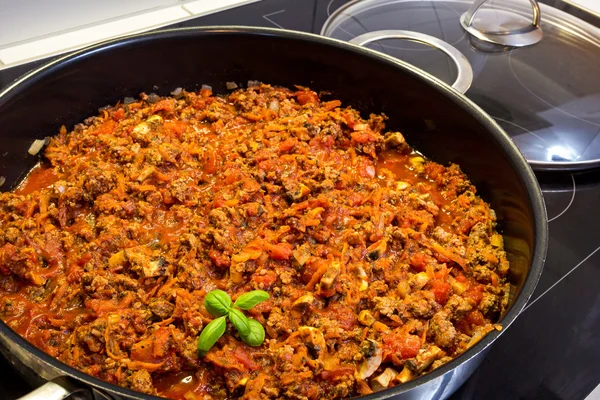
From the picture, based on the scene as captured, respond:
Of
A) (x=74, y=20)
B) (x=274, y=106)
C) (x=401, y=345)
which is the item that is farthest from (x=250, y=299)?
(x=74, y=20)

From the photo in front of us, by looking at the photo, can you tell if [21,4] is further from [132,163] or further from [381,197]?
[381,197]

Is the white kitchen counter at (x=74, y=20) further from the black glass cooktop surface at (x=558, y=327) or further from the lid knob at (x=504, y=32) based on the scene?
the black glass cooktop surface at (x=558, y=327)

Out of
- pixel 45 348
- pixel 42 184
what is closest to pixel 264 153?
pixel 42 184

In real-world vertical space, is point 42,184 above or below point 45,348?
above

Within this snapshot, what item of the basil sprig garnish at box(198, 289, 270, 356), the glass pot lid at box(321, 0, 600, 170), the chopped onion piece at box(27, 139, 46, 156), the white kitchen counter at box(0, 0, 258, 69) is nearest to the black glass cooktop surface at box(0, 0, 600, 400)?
the glass pot lid at box(321, 0, 600, 170)

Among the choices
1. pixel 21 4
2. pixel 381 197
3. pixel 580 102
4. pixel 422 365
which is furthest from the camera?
pixel 21 4

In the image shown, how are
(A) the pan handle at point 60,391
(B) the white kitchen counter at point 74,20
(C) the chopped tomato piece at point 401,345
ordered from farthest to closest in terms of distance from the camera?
(B) the white kitchen counter at point 74,20
(C) the chopped tomato piece at point 401,345
(A) the pan handle at point 60,391

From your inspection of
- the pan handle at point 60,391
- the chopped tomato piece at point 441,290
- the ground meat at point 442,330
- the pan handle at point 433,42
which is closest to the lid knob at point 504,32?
the pan handle at point 433,42
